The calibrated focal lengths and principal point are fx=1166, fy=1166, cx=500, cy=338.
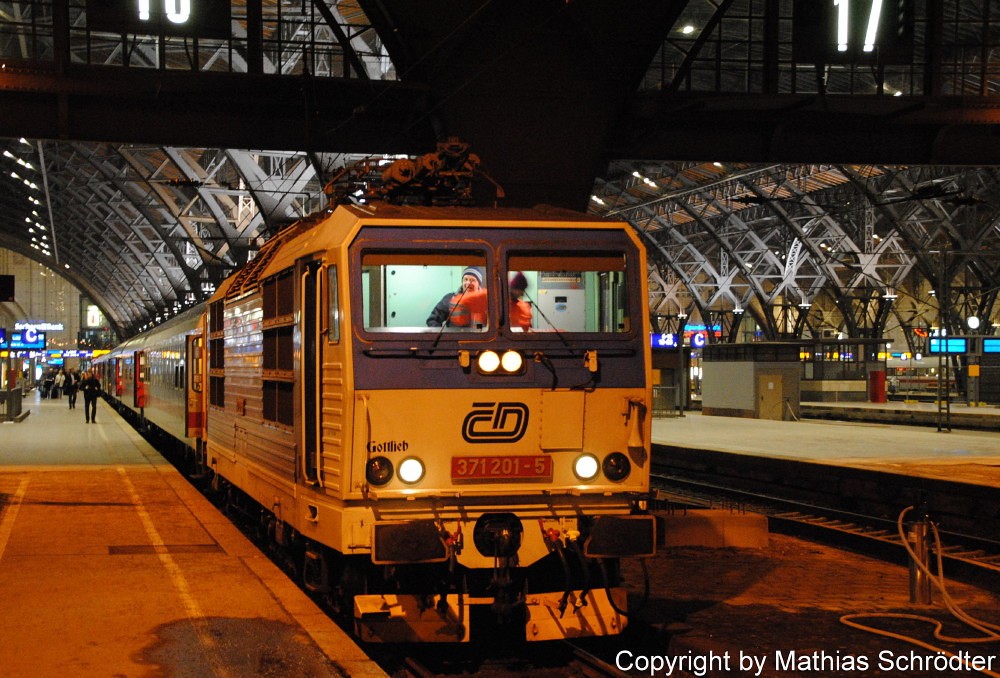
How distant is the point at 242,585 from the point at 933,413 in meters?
38.8

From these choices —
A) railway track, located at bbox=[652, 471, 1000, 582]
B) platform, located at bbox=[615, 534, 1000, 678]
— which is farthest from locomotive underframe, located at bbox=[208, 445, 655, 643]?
railway track, located at bbox=[652, 471, 1000, 582]

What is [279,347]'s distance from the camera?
32.3ft

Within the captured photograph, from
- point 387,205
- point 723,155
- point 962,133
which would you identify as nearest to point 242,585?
point 387,205

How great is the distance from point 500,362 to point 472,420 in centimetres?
45

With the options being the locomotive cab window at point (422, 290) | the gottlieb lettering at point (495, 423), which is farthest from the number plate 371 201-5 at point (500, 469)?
the locomotive cab window at point (422, 290)

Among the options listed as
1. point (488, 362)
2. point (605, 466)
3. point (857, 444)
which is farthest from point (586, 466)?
point (857, 444)

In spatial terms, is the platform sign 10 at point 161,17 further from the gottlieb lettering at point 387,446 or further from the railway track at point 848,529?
the gottlieb lettering at point 387,446

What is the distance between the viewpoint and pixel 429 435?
8008mm

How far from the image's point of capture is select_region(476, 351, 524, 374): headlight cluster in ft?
26.7

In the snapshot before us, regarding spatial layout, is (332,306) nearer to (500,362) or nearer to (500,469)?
(500,362)

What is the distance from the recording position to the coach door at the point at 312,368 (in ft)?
27.9

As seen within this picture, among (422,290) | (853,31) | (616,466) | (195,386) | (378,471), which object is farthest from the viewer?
(853,31)

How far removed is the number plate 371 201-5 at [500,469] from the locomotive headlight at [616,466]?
0.43 meters

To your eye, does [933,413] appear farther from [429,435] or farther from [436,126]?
[429,435]
